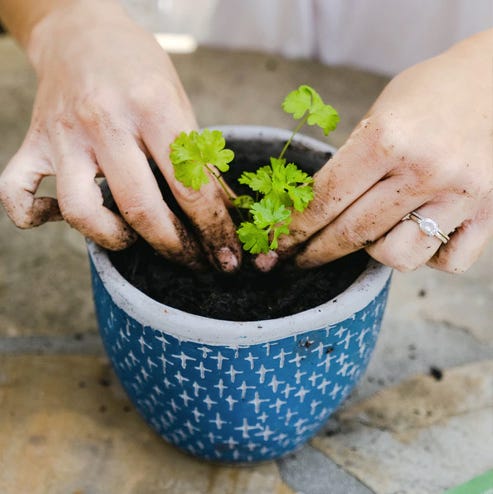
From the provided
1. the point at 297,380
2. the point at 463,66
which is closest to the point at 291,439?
the point at 297,380

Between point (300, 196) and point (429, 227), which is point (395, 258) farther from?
point (300, 196)

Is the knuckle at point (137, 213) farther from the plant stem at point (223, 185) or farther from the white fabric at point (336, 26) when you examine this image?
the white fabric at point (336, 26)

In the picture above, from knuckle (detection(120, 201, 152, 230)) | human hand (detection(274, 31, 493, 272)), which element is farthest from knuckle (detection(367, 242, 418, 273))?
knuckle (detection(120, 201, 152, 230))

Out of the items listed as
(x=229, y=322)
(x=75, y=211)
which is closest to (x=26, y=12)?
(x=75, y=211)

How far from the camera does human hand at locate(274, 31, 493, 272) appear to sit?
1.09 metres

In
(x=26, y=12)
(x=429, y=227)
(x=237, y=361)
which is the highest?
(x=429, y=227)

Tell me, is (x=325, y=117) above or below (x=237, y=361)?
above

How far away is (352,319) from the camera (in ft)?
A: 3.80

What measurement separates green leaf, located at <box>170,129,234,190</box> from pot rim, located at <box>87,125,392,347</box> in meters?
0.19

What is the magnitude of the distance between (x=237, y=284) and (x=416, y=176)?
1.20 ft

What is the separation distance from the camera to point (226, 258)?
1235 mm

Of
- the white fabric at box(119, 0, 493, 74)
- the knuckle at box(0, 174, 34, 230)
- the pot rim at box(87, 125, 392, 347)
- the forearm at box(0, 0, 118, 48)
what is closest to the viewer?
the pot rim at box(87, 125, 392, 347)

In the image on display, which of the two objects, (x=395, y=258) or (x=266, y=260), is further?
(x=266, y=260)

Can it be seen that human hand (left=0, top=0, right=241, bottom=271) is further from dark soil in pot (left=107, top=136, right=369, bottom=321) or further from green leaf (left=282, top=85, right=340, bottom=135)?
green leaf (left=282, top=85, right=340, bottom=135)
